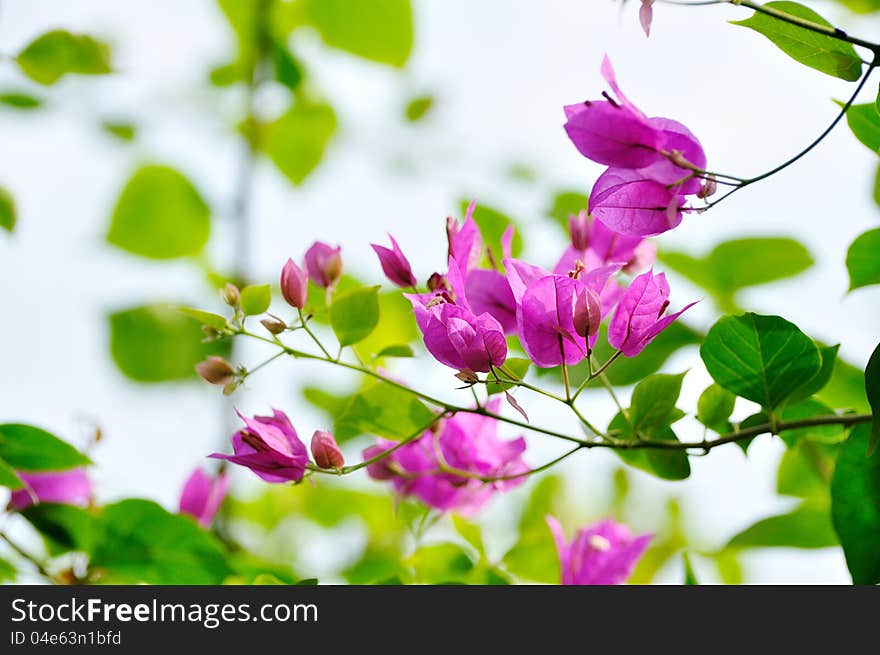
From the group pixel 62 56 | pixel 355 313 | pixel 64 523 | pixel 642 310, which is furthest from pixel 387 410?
pixel 62 56

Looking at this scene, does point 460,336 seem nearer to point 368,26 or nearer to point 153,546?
point 153,546

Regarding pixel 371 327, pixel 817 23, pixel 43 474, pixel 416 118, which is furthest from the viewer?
pixel 416 118

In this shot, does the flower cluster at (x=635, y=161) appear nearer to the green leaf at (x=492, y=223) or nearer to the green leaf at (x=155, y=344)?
the green leaf at (x=492, y=223)

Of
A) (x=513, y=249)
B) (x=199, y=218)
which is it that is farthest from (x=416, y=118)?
(x=513, y=249)

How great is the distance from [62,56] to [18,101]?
0.29 m

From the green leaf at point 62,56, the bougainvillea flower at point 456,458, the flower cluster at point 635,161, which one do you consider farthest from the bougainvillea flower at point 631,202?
the green leaf at point 62,56

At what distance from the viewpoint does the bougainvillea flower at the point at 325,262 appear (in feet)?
1.76

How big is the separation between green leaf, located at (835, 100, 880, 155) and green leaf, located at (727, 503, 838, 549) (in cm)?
29

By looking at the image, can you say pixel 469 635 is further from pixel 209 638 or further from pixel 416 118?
pixel 416 118

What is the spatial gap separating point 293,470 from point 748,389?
242mm

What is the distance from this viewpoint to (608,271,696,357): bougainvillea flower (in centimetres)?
43

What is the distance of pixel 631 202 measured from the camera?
40 cm

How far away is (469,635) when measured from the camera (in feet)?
1.59

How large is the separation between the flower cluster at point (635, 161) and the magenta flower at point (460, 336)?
0.24ft
